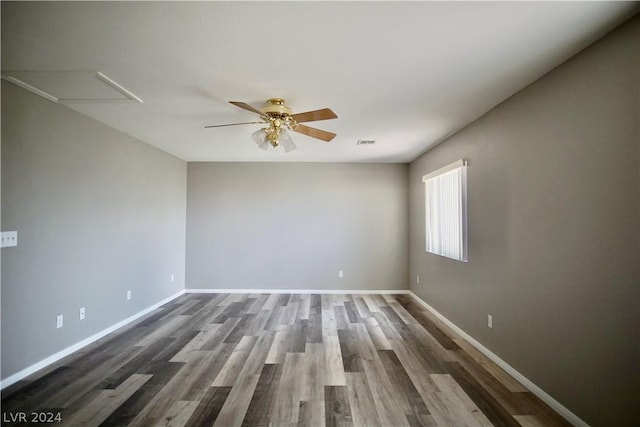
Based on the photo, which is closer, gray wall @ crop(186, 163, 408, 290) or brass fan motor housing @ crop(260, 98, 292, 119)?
brass fan motor housing @ crop(260, 98, 292, 119)

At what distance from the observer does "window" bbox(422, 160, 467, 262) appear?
136 inches

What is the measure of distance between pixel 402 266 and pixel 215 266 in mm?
3582

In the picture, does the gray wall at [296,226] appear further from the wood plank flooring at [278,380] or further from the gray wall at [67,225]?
the wood plank flooring at [278,380]

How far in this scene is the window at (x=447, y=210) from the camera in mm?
3459

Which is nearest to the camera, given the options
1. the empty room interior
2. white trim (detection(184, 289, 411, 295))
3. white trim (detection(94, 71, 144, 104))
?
the empty room interior

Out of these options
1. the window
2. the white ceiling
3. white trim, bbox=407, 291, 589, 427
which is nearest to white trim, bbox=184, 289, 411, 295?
the window

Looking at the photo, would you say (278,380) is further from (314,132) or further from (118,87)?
(118,87)

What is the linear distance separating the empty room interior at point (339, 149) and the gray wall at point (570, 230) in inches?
0.5

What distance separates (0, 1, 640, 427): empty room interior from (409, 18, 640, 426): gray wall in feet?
0.04

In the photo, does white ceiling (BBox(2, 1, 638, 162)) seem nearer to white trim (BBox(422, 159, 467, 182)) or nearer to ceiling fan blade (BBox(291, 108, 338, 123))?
ceiling fan blade (BBox(291, 108, 338, 123))

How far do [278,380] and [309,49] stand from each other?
2.57 meters

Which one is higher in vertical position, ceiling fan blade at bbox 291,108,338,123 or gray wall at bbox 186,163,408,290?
ceiling fan blade at bbox 291,108,338,123

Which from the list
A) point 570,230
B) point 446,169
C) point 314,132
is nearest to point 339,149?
point 446,169

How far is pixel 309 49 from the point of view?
6.22 ft
